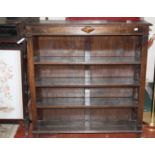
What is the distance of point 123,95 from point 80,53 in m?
0.50

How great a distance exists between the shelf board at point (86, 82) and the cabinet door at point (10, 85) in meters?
0.19

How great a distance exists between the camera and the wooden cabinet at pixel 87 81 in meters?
1.82

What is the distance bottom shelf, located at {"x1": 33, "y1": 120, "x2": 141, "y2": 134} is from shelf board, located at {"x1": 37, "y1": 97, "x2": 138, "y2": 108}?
17cm

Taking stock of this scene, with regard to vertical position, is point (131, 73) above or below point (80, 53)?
below

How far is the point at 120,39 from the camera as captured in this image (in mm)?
1895

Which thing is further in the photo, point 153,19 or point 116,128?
point 153,19

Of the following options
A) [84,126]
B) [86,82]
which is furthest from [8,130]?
[86,82]

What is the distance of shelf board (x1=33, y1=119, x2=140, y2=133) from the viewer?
1.94 metres

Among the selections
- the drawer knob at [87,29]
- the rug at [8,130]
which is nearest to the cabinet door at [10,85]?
the rug at [8,130]

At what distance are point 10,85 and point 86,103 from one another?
61 centimetres

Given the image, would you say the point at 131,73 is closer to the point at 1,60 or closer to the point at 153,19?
the point at 153,19

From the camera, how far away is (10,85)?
197 centimetres

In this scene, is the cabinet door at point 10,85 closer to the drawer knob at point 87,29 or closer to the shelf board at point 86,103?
the shelf board at point 86,103
